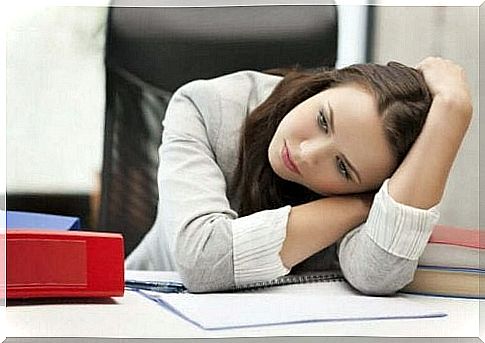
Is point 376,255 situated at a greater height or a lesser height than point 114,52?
lesser

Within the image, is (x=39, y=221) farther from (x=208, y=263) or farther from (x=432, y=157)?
(x=432, y=157)

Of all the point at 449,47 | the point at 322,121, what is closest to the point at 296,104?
the point at 322,121

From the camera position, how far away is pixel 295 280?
0.71 m

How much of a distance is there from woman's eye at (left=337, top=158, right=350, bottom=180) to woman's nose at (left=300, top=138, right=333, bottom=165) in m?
0.01

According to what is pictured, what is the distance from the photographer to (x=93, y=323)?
25.2 inches

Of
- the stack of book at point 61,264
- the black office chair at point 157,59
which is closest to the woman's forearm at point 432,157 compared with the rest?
the black office chair at point 157,59

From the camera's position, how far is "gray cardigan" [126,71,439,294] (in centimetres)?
69

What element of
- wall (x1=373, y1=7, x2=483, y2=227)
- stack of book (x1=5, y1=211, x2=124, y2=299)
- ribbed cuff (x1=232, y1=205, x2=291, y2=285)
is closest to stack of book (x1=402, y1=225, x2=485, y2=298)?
wall (x1=373, y1=7, x2=483, y2=227)

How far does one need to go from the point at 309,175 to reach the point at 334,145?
0.03 metres

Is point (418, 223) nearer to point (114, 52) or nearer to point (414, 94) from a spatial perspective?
point (414, 94)

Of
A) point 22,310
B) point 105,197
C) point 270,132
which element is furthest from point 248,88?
point 22,310

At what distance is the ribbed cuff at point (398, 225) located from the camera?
2.23ft

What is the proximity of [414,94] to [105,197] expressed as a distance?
0.27 meters

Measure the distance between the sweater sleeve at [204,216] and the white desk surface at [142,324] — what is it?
0.18 ft
